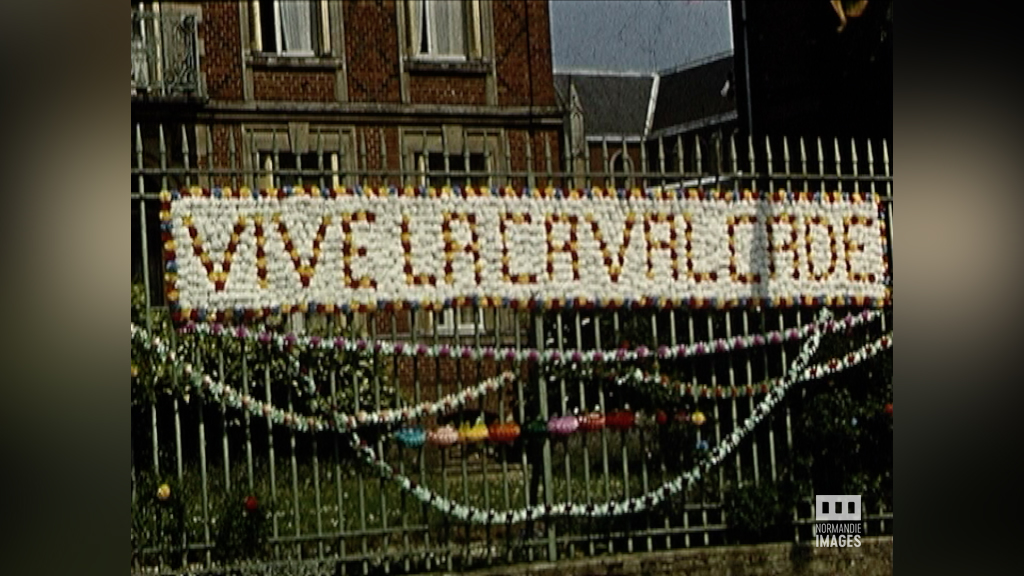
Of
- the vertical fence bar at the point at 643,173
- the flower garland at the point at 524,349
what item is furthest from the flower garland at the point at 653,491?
the vertical fence bar at the point at 643,173

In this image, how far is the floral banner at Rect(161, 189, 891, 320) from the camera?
6.10m

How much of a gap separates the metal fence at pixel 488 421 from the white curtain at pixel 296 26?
44cm

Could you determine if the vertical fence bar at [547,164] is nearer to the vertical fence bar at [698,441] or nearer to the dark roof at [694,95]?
the dark roof at [694,95]

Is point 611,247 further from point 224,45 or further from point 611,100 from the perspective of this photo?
point 224,45

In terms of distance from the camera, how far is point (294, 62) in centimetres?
597

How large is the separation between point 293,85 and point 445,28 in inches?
24.5

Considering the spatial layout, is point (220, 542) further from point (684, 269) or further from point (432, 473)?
point (684, 269)

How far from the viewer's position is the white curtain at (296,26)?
5.96m

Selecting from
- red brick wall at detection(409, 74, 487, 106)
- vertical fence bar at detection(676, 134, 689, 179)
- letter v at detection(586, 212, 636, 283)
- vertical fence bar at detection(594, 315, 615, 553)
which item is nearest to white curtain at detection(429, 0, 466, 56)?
red brick wall at detection(409, 74, 487, 106)

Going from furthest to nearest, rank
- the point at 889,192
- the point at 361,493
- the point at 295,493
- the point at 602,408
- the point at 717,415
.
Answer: the point at 889,192 < the point at 717,415 < the point at 602,408 < the point at 361,493 < the point at 295,493

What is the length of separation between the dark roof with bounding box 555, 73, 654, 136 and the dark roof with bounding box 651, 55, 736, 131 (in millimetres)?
96

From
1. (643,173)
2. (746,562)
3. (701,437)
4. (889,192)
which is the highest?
(643,173)

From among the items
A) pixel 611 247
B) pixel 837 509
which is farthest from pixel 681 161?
pixel 837 509
